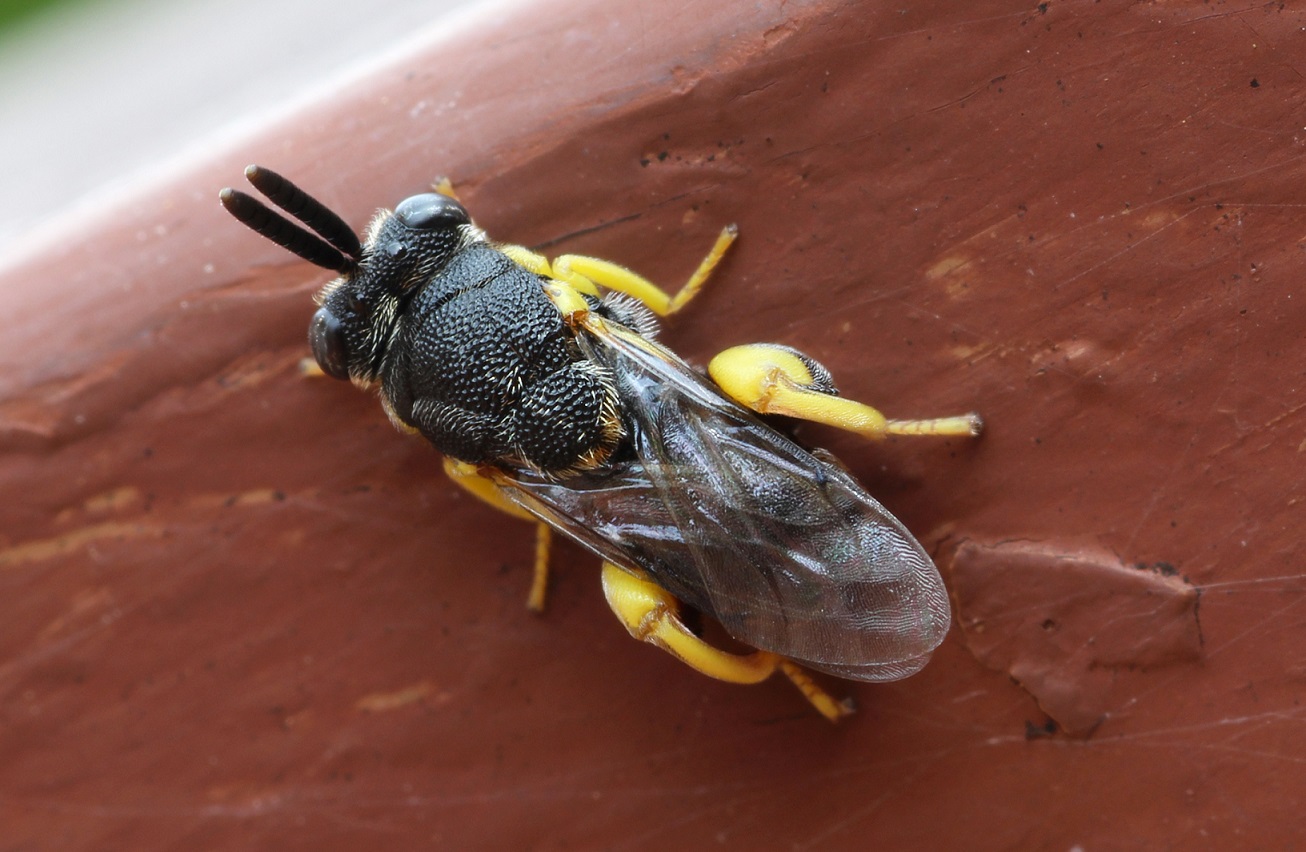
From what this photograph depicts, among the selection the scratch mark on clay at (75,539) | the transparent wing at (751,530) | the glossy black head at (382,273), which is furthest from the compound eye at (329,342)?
the scratch mark on clay at (75,539)

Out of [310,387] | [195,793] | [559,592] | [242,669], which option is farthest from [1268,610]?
[195,793]

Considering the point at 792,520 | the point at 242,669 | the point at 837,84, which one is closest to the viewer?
the point at 792,520

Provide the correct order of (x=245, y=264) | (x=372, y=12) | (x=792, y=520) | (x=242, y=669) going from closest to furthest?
(x=792, y=520), (x=245, y=264), (x=242, y=669), (x=372, y=12)

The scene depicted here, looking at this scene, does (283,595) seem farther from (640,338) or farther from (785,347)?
(785,347)

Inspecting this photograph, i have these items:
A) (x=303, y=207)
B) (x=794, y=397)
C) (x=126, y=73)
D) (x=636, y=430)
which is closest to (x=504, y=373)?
(x=636, y=430)

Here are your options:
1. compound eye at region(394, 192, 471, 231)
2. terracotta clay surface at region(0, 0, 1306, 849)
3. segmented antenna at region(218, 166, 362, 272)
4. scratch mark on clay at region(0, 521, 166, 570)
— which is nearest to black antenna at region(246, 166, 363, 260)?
segmented antenna at region(218, 166, 362, 272)

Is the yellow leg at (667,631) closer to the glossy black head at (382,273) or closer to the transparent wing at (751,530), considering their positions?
the transparent wing at (751,530)

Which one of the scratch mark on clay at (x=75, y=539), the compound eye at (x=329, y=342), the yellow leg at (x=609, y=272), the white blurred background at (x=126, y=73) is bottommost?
the scratch mark on clay at (x=75, y=539)
